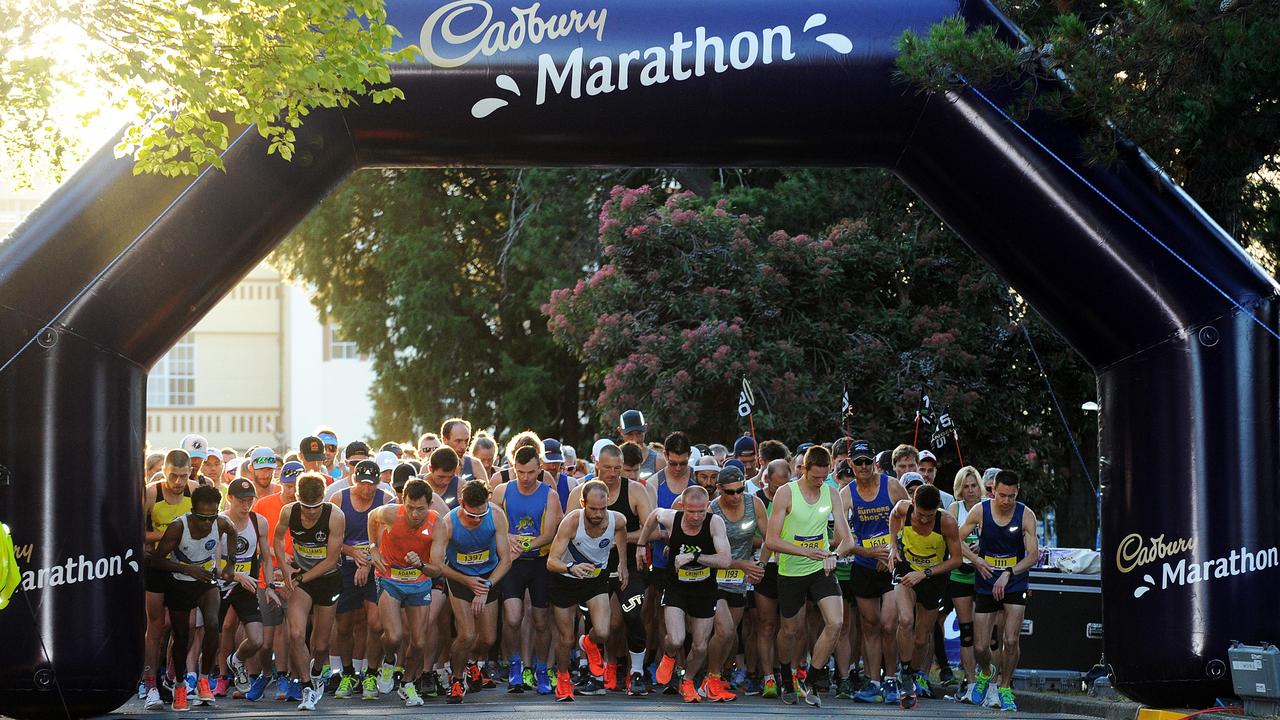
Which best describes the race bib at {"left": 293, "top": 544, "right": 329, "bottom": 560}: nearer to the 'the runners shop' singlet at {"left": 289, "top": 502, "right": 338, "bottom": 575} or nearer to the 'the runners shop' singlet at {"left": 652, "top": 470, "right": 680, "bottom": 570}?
the 'the runners shop' singlet at {"left": 289, "top": 502, "right": 338, "bottom": 575}

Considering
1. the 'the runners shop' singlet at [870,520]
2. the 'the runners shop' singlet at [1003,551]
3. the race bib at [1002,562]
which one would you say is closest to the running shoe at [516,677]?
the 'the runners shop' singlet at [870,520]

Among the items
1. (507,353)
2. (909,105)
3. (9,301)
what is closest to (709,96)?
(909,105)

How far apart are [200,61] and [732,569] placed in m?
5.40

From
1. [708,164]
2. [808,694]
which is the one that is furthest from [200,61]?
[808,694]

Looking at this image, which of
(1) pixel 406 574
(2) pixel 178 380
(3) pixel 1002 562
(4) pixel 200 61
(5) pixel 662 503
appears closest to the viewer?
(4) pixel 200 61

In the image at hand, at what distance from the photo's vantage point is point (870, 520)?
1323 centimetres

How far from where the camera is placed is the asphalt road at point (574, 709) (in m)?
11.4

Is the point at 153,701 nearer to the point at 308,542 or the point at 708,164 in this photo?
the point at 308,542

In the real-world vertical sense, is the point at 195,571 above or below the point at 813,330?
below

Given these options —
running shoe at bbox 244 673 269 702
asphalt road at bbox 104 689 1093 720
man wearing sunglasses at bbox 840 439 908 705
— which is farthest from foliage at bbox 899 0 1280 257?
running shoe at bbox 244 673 269 702

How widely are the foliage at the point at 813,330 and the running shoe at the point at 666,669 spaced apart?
7.17 meters

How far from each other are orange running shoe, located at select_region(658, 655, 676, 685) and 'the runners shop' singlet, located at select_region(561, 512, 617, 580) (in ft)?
2.68

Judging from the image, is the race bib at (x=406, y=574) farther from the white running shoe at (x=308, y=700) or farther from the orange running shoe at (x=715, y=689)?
the orange running shoe at (x=715, y=689)

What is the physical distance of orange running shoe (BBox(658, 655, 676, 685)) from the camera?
42.4 feet
